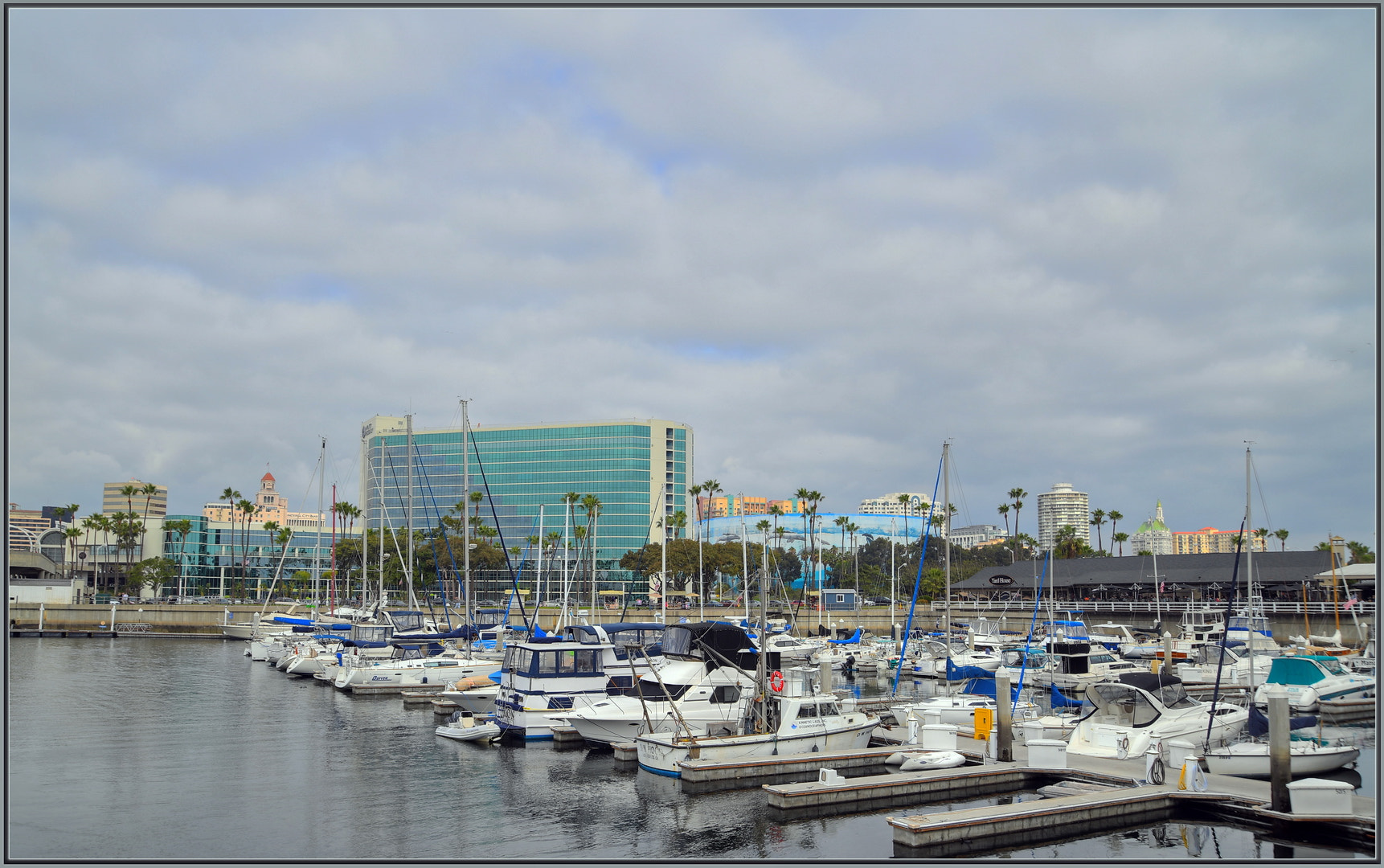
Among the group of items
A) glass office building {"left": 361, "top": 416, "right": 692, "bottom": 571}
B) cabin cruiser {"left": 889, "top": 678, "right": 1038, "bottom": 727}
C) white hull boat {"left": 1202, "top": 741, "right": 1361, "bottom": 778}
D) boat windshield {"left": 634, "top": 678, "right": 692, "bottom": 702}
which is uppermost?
glass office building {"left": 361, "top": 416, "right": 692, "bottom": 571}

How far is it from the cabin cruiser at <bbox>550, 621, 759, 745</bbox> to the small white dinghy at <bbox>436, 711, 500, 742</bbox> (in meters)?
3.17

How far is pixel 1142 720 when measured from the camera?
99.2 ft

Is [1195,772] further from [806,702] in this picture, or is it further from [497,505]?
[497,505]

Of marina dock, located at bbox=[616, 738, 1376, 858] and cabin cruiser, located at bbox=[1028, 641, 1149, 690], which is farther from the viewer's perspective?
cabin cruiser, located at bbox=[1028, 641, 1149, 690]

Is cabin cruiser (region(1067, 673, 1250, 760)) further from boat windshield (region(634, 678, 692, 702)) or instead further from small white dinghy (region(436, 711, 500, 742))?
small white dinghy (region(436, 711, 500, 742))

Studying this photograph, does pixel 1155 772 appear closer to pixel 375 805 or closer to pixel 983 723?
pixel 983 723

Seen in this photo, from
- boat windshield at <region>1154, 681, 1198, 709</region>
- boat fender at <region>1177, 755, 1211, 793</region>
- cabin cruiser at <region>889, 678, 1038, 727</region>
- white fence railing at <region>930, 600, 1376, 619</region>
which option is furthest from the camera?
white fence railing at <region>930, 600, 1376, 619</region>

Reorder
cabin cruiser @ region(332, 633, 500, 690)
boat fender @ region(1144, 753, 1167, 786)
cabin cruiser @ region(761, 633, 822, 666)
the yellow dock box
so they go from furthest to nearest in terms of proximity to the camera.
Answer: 1. cabin cruiser @ region(761, 633, 822, 666)
2. cabin cruiser @ region(332, 633, 500, 690)
3. the yellow dock box
4. boat fender @ region(1144, 753, 1167, 786)

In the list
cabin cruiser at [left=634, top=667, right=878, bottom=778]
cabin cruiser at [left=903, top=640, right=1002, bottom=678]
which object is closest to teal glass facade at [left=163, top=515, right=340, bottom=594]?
cabin cruiser at [left=903, top=640, right=1002, bottom=678]

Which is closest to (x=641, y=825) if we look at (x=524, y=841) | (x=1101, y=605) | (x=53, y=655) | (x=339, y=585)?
(x=524, y=841)

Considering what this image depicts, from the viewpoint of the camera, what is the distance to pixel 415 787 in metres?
28.1

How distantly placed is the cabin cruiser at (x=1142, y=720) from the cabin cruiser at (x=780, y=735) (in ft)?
21.4

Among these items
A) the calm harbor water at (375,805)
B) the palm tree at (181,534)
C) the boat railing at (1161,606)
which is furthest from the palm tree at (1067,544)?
the palm tree at (181,534)

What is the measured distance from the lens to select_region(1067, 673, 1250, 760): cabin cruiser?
29.4 m
